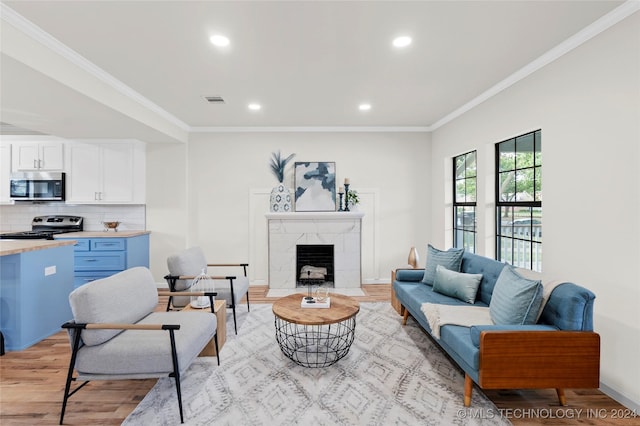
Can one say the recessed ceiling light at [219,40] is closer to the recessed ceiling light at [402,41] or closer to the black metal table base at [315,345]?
the recessed ceiling light at [402,41]

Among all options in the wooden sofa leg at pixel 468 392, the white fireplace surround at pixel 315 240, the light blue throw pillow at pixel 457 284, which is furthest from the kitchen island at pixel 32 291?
the light blue throw pillow at pixel 457 284

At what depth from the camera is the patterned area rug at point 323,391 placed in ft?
6.83

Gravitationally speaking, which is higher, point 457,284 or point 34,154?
point 34,154

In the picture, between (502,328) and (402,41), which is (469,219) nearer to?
(502,328)

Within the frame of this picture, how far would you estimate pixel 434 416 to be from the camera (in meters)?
2.10

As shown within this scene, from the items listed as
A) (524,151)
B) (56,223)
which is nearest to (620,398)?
(524,151)

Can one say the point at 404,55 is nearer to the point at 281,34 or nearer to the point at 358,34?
the point at 358,34

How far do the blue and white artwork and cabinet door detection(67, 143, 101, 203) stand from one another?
126 inches

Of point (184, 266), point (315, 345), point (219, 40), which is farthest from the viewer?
point (184, 266)

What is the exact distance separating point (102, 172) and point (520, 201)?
5.93 m

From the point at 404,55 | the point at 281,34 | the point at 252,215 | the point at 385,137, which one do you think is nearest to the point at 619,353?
the point at 404,55

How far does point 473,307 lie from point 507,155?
193 centimetres

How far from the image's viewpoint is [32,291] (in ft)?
10.3

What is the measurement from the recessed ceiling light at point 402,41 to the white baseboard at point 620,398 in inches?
120
